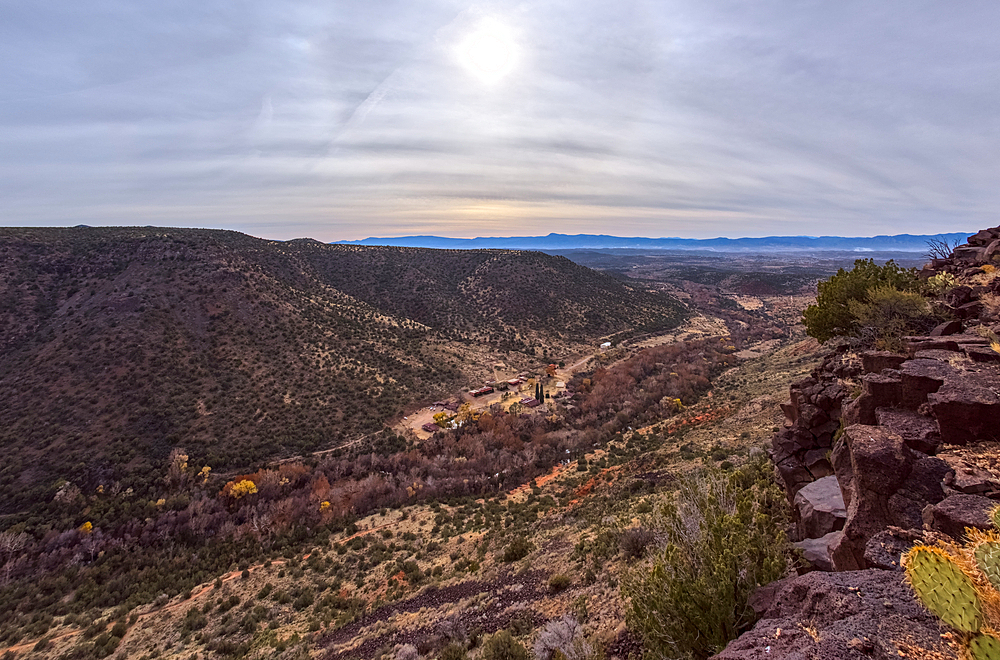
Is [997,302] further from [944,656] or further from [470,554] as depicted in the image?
[470,554]

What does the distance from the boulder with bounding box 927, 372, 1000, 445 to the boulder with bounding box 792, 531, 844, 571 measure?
217cm

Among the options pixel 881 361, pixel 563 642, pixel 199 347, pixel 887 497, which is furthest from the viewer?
pixel 199 347

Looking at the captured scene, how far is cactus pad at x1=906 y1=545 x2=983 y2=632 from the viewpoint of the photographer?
3234 millimetres

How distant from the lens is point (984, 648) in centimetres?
298

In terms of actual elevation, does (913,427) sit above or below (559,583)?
above

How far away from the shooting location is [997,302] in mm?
9234

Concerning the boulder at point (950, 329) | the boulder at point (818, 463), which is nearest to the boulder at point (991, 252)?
the boulder at point (950, 329)

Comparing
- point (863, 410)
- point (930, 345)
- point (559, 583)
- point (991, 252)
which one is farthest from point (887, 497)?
point (991, 252)

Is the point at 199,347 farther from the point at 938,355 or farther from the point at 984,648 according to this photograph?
the point at 938,355

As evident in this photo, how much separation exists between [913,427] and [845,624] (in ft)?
13.8

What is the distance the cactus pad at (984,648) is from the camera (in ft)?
9.55

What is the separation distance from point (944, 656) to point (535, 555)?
1139 cm

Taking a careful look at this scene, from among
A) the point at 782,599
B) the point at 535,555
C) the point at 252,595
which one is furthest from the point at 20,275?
the point at 782,599

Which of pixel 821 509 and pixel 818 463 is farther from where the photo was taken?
pixel 818 463
